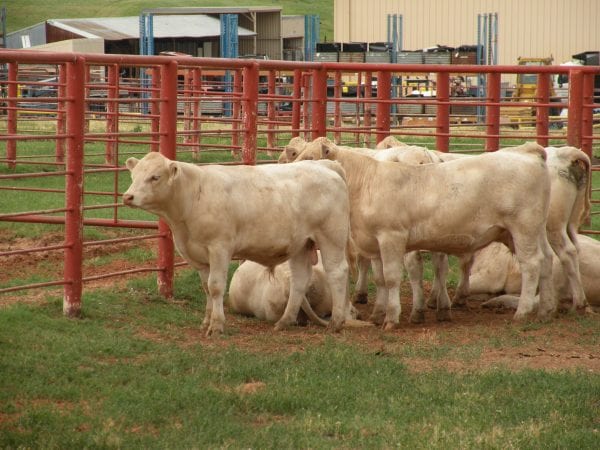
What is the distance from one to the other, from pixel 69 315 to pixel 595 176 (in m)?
13.8

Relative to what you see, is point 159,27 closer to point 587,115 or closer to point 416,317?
point 587,115

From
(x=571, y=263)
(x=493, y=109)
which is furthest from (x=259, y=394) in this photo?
(x=493, y=109)

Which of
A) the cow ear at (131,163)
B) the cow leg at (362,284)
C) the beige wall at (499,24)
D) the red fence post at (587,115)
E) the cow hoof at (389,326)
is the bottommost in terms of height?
the cow hoof at (389,326)

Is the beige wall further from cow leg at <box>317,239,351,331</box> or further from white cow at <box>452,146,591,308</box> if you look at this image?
cow leg at <box>317,239,351,331</box>

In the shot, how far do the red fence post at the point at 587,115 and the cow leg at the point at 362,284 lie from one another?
131 inches

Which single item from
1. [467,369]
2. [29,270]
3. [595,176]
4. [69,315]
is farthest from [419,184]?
[595,176]

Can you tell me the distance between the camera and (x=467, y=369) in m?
8.36

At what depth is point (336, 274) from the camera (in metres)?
9.94

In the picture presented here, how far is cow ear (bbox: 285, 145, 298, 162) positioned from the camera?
11055 mm

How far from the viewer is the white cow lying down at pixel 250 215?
9.14 m

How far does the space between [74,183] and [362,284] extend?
322 cm

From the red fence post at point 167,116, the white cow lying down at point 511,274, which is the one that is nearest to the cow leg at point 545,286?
the white cow lying down at point 511,274

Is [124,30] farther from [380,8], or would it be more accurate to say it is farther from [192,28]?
[380,8]

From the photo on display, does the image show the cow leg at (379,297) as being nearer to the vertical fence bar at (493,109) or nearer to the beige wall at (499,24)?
the vertical fence bar at (493,109)
